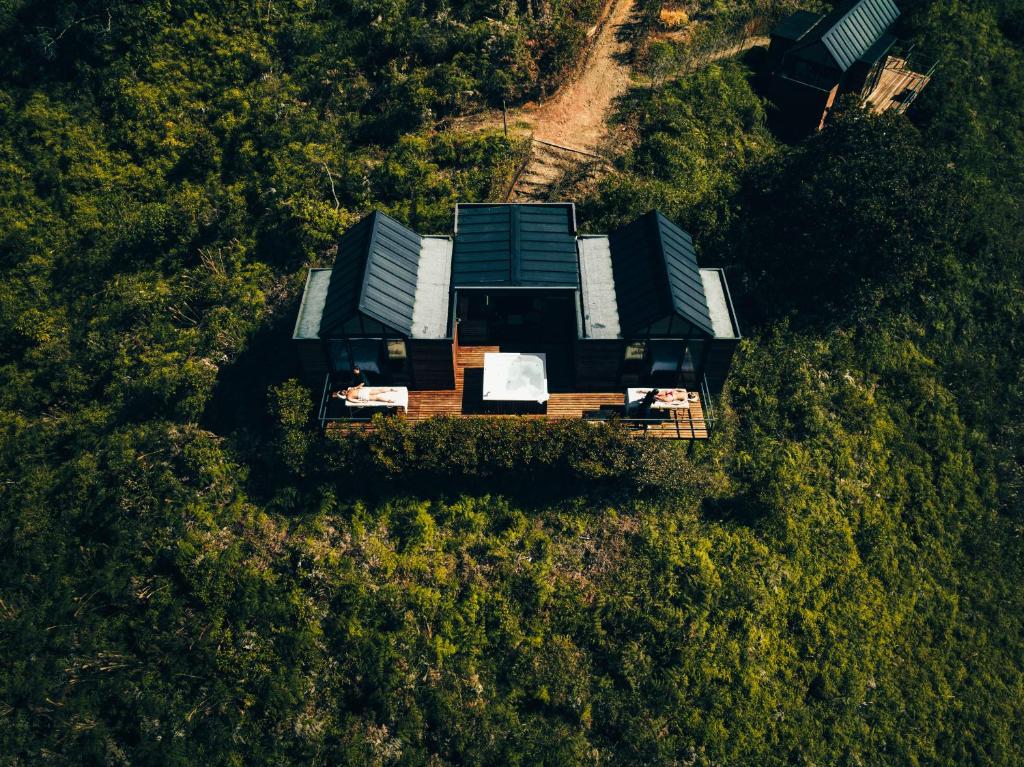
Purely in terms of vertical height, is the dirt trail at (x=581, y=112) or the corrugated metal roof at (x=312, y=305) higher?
the dirt trail at (x=581, y=112)

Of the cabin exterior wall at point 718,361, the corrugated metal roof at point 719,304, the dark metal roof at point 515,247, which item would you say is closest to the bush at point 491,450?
the cabin exterior wall at point 718,361

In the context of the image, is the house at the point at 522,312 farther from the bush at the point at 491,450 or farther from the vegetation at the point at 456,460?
the vegetation at the point at 456,460

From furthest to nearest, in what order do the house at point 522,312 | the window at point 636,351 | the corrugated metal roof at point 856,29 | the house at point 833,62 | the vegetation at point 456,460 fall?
the house at point 833,62, the corrugated metal roof at point 856,29, the window at point 636,351, the house at point 522,312, the vegetation at point 456,460

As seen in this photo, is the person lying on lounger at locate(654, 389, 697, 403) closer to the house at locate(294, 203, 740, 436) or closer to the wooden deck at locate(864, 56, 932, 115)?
the house at locate(294, 203, 740, 436)

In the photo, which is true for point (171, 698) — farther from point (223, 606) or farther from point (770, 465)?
point (770, 465)

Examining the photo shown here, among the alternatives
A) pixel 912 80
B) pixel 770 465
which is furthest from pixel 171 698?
pixel 912 80

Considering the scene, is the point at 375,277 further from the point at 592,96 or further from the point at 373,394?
the point at 592,96

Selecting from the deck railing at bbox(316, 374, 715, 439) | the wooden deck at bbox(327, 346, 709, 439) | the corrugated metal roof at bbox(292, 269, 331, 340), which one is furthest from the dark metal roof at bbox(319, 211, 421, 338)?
the wooden deck at bbox(327, 346, 709, 439)
